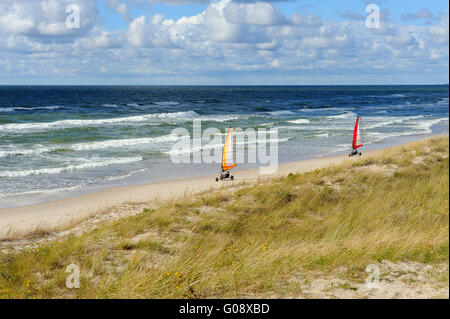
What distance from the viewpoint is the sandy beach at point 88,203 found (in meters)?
11.4

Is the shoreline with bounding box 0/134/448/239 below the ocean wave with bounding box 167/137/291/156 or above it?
below

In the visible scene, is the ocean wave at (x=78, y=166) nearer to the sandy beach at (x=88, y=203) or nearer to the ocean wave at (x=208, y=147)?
the ocean wave at (x=208, y=147)

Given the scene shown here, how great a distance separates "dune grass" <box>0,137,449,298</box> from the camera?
242 inches

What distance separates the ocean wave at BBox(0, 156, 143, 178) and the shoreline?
4.81m

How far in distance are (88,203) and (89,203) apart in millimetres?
42

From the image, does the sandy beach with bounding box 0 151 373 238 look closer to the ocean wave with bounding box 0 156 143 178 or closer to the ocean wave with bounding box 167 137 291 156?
the ocean wave with bounding box 0 156 143 178

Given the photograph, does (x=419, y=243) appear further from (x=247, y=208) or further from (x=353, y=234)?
(x=247, y=208)

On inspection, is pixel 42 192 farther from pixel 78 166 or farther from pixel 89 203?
pixel 78 166

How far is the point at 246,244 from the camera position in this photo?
795cm

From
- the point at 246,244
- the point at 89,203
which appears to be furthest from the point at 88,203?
the point at 246,244

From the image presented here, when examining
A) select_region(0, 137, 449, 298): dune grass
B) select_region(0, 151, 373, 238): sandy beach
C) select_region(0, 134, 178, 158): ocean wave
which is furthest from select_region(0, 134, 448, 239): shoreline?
select_region(0, 134, 178, 158): ocean wave

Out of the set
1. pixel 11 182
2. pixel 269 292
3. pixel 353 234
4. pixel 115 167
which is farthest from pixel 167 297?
pixel 115 167
